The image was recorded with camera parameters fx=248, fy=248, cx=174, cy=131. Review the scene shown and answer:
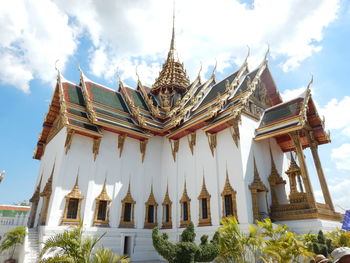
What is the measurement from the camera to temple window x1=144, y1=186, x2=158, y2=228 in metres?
12.2

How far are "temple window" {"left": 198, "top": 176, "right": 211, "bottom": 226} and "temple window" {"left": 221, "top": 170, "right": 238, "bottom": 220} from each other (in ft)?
2.53

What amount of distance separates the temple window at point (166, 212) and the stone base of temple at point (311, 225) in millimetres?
5385

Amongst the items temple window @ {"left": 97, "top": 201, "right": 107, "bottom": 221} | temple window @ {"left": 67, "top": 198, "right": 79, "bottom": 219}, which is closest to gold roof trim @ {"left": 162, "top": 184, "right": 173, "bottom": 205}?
temple window @ {"left": 97, "top": 201, "right": 107, "bottom": 221}

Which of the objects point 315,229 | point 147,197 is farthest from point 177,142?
point 315,229

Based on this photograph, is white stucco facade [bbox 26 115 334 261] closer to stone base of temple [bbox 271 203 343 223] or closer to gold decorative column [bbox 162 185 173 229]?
gold decorative column [bbox 162 185 173 229]

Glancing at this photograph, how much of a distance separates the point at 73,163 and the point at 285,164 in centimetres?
1021

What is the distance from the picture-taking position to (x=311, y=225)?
27.6 ft

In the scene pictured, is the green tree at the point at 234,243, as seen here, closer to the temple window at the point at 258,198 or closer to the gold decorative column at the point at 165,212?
the temple window at the point at 258,198

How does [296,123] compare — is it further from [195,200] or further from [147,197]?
[147,197]

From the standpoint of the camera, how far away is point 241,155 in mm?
10109

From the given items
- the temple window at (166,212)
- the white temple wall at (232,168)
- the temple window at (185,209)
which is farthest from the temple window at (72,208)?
the white temple wall at (232,168)

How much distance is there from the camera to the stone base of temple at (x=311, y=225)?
832 centimetres

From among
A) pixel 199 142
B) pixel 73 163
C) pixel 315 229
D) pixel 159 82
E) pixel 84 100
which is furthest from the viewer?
pixel 159 82

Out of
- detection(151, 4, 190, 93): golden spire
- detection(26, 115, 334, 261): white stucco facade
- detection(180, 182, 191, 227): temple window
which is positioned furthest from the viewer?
detection(151, 4, 190, 93): golden spire
